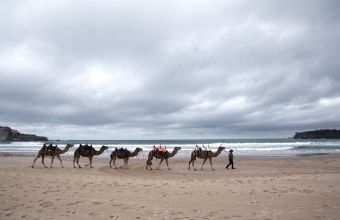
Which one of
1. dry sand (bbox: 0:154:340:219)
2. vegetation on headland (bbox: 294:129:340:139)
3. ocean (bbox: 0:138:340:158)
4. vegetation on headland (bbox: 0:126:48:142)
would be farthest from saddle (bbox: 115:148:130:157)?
vegetation on headland (bbox: 294:129:340:139)

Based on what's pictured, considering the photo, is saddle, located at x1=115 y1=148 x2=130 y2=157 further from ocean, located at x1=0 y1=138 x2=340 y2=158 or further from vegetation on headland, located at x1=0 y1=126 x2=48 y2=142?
vegetation on headland, located at x1=0 y1=126 x2=48 y2=142

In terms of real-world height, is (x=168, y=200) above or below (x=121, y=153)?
below

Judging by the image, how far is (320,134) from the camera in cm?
15600

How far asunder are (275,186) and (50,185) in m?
8.31

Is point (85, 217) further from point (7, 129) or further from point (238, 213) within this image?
point (7, 129)

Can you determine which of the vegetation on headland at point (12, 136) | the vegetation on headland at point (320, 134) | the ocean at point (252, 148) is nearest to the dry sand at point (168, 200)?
the ocean at point (252, 148)

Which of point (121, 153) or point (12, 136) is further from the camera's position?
point (12, 136)

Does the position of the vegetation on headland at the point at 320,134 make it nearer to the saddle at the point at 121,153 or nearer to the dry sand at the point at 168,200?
the saddle at the point at 121,153

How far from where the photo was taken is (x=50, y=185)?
13.0 metres

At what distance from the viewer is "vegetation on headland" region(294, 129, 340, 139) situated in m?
148

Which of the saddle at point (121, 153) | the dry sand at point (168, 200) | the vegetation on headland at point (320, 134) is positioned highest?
the vegetation on headland at point (320, 134)

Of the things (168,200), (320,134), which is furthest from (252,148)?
(320,134)

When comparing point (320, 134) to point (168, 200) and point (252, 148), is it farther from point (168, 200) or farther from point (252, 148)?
point (168, 200)

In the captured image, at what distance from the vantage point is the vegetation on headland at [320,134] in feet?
487
